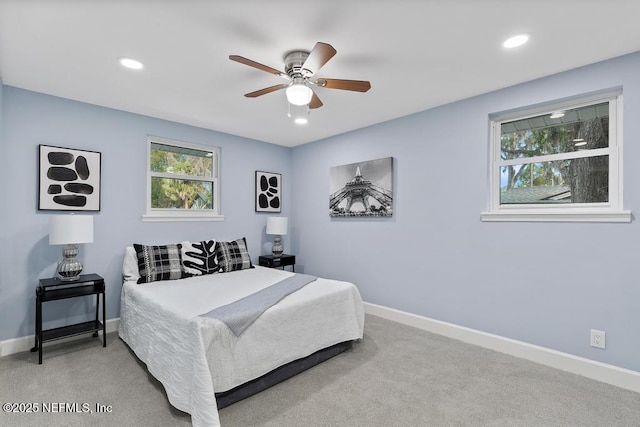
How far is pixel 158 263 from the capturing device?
323 centimetres

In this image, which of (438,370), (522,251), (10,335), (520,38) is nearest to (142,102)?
(10,335)

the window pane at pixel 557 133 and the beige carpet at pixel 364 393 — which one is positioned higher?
the window pane at pixel 557 133

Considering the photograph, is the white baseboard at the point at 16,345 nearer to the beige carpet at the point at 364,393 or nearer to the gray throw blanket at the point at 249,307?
the beige carpet at the point at 364,393

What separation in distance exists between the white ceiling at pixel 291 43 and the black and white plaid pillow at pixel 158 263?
5.13 ft

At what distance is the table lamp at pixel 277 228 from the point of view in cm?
452

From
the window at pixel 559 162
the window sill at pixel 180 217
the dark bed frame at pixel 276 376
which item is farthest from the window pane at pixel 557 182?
the window sill at pixel 180 217

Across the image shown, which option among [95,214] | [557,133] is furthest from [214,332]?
[557,133]

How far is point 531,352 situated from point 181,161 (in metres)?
4.29

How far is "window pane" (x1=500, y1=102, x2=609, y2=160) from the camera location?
8.14 ft

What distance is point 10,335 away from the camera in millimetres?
2766

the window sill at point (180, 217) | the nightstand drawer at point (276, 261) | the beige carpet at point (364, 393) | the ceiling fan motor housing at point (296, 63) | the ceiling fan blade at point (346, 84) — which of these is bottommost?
the beige carpet at point (364, 393)

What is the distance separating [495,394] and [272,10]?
2.90m

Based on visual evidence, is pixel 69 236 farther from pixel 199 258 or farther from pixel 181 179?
pixel 181 179

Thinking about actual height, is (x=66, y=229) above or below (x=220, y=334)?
above
